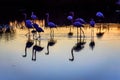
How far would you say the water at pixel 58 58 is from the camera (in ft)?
20.4

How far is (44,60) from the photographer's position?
698 centimetres

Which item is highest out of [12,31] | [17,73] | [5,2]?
[5,2]

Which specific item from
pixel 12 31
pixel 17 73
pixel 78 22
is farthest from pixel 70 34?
pixel 17 73

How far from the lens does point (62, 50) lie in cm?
758

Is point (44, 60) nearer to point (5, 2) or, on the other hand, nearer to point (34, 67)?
point (34, 67)

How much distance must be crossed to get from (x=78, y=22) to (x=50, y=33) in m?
0.56

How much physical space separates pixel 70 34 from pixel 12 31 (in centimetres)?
112

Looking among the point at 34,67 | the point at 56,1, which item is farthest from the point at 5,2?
the point at 34,67

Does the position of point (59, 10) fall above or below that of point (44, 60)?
above

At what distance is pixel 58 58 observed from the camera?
7.05m

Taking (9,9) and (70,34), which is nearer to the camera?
(70,34)

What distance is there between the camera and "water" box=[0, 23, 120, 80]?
620cm

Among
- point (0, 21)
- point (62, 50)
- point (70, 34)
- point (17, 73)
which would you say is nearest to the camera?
point (17, 73)

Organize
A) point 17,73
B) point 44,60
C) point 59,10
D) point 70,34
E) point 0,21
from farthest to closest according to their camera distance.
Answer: point 59,10 → point 0,21 → point 70,34 → point 44,60 → point 17,73
